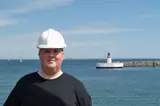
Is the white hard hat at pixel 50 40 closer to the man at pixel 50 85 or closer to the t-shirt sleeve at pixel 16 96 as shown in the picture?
the man at pixel 50 85

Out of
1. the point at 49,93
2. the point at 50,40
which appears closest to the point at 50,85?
the point at 49,93

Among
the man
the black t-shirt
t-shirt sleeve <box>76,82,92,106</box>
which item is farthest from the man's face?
t-shirt sleeve <box>76,82,92,106</box>

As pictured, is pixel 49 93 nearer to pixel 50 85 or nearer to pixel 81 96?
pixel 50 85

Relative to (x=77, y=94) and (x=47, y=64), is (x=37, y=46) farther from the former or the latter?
(x=77, y=94)

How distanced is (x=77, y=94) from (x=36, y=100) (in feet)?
1.15

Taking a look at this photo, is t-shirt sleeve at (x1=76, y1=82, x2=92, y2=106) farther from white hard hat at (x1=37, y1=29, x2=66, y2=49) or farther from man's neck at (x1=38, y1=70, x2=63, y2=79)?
white hard hat at (x1=37, y1=29, x2=66, y2=49)

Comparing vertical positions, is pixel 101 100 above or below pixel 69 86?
below

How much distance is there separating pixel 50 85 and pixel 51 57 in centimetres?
24

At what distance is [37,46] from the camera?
3457mm

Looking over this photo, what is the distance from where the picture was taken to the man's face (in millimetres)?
→ 3426

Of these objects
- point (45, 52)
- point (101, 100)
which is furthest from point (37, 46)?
point (101, 100)

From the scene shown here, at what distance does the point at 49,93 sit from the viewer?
3.46m

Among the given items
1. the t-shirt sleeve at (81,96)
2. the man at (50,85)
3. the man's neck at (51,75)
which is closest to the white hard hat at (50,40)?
the man at (50,85)

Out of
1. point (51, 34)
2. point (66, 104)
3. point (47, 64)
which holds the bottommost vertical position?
point (66, 104)
